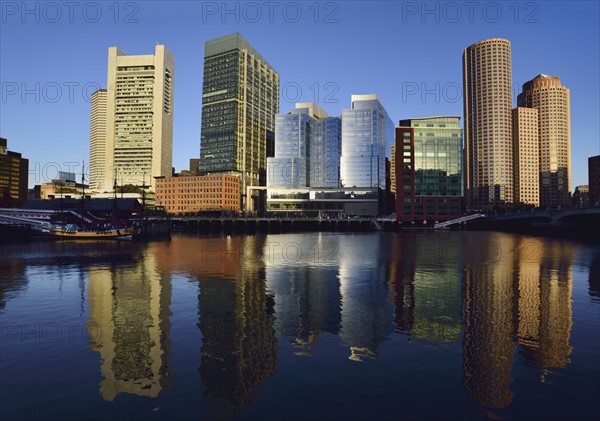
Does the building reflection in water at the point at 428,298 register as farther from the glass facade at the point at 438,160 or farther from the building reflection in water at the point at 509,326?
the glass facade at the point at 438,160

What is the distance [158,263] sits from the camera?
56844mm

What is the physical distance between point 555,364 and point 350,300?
15.7 meters

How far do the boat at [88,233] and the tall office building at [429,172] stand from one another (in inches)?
4885

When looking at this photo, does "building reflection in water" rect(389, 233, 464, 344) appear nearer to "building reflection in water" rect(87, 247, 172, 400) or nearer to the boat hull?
"building reflection in water" rect(87, 247, 172, 400)

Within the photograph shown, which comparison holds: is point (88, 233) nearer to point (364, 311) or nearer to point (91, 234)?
point (91, 234)

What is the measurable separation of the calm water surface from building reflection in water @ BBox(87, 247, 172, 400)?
0.10 metres

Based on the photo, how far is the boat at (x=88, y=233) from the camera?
358ft

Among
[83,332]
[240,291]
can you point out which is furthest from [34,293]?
[240,291]

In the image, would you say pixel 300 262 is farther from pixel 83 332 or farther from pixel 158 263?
pixel 83 332

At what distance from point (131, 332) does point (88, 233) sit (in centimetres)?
9891

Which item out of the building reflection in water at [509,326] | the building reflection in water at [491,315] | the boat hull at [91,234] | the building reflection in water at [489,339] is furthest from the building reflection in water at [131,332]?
the boat hull at [91,234]

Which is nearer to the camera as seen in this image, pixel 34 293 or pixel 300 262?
pixel 34 293

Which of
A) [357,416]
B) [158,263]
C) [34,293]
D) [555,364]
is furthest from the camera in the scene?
[158,263]

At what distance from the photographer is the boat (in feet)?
358
